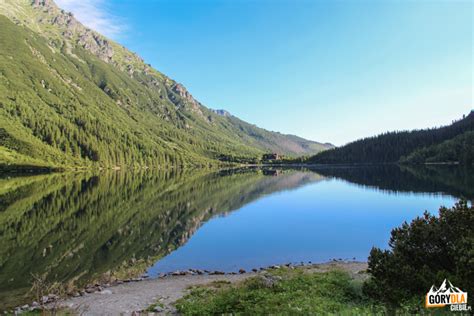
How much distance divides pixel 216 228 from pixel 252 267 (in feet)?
69.5

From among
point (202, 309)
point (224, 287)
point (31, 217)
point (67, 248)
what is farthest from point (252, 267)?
point (31, 217)

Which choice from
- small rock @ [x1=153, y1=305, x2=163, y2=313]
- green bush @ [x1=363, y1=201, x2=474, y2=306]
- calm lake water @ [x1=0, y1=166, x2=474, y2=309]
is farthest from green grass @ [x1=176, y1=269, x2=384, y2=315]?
calm lake water @ [x1=0, y1=166, x2=474, y2=309]

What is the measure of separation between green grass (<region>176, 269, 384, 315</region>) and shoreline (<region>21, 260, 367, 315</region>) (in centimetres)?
215

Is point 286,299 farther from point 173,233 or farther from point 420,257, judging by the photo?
point 173,233

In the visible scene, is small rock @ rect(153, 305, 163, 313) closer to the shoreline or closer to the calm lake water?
the shoreline

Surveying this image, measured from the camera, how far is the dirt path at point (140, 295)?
2031 centimetres

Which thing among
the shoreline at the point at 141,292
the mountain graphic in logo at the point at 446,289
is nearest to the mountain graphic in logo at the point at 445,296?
the mountain graphic in logo at the point at 446,289

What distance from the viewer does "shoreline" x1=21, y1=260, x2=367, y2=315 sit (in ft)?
66.9

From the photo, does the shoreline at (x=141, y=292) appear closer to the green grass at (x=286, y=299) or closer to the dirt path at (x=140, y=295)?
the dirt path at (x=140, y=295)

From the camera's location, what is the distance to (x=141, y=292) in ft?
80.7

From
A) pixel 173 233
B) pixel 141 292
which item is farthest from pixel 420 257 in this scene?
pixel 173 233

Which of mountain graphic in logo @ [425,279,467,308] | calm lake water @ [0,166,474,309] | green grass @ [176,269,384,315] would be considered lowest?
calm lake water @ [0,166,474,309]

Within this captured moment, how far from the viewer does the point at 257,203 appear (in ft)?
284

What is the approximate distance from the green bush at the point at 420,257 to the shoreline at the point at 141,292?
937 centimetres
